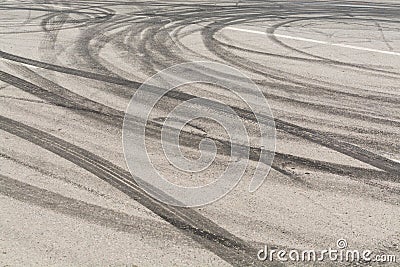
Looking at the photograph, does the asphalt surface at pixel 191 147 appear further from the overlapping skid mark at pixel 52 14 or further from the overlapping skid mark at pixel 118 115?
the overlapping skid mark at pixel 52 14

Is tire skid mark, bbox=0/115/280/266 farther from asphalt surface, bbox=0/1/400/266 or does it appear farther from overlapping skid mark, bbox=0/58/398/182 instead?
overlapping skid mark, bbox=0/58/398/182

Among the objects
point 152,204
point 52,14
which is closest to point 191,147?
point 152,204

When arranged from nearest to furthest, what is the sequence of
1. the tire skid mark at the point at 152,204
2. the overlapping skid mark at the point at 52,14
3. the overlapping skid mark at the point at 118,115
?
the tire skid mark at the point at 152,204, the overlapping skid mark at the point at 118,115, the overlapping skid mark at the point at 52,14

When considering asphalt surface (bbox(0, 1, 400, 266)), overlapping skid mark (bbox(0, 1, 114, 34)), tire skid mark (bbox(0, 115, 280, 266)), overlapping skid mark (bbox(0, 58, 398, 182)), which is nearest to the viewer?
tire skid mark (bbox(0, 115, 280, 266))

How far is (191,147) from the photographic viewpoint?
6887mm

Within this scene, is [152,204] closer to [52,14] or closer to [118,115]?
[118,115]

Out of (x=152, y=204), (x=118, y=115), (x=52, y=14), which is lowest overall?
(x=152, y=204)

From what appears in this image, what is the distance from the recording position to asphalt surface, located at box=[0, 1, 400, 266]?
16.5 ft

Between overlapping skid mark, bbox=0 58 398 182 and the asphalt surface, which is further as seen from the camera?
overlapping skid mark, bbox=0 58 398 182

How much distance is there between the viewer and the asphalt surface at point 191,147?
5023 mm

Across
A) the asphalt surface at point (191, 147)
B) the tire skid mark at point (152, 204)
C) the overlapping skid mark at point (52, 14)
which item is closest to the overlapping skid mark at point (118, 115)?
the asphalt surface at point (191, 147)

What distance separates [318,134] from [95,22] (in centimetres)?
876

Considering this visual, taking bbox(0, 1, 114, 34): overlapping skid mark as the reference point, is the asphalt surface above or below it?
below

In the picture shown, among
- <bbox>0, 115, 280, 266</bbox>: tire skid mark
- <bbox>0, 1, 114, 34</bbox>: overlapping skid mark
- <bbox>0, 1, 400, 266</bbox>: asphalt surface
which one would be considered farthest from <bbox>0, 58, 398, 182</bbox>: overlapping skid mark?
<bbox>0, 1, 114, 34</bbox>: overlapping skid mark
